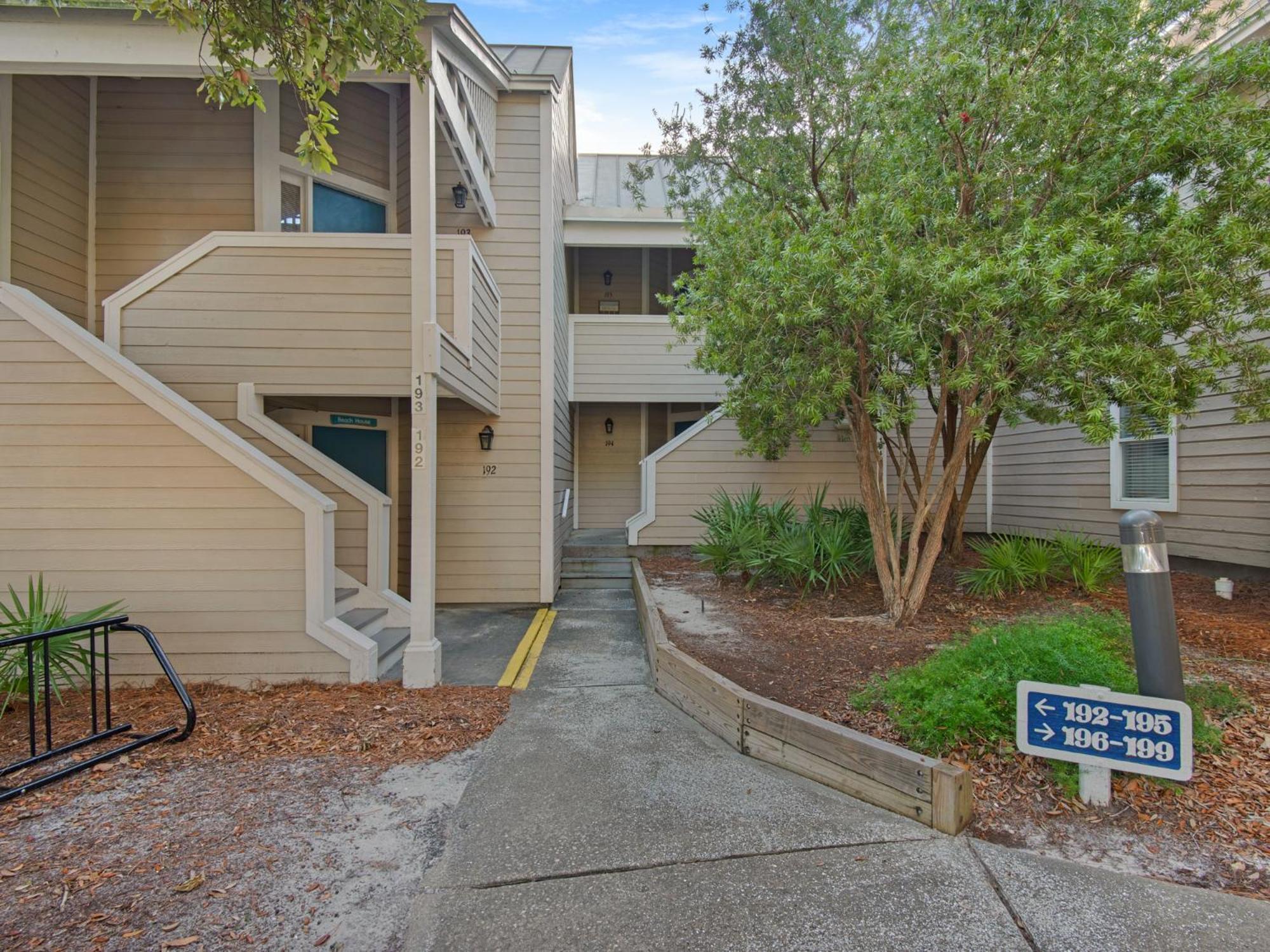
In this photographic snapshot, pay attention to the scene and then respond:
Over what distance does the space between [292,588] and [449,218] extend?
17.7 ft

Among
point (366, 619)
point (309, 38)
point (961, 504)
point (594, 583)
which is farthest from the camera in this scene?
point (594, 583)

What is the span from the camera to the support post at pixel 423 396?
4.80m

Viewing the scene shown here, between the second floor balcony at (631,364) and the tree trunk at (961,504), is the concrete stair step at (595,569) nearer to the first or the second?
the second floor balcony at (631,364)

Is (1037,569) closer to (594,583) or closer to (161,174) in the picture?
(594,583)

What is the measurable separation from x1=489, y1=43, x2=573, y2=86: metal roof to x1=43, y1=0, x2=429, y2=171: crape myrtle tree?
5135 millimetres

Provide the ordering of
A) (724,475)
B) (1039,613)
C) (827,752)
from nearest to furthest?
(827,752) → (1039,613) → (724,475)

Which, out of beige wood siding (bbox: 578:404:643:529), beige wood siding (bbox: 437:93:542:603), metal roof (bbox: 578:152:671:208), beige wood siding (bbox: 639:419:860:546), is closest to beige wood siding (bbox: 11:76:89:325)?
beige wood siding (bbox: 437:93:542:603)

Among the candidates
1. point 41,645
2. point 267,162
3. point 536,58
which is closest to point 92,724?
point 41,645

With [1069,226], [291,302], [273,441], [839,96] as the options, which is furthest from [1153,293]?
[273,441]

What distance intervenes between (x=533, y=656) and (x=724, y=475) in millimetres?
5253

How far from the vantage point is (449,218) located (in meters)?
8.16

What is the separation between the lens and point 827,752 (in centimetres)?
324

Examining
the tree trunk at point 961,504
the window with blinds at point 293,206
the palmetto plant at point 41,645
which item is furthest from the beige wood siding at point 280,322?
the tree trunk at point 961,504

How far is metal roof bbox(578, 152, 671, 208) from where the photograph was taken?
1430cm
